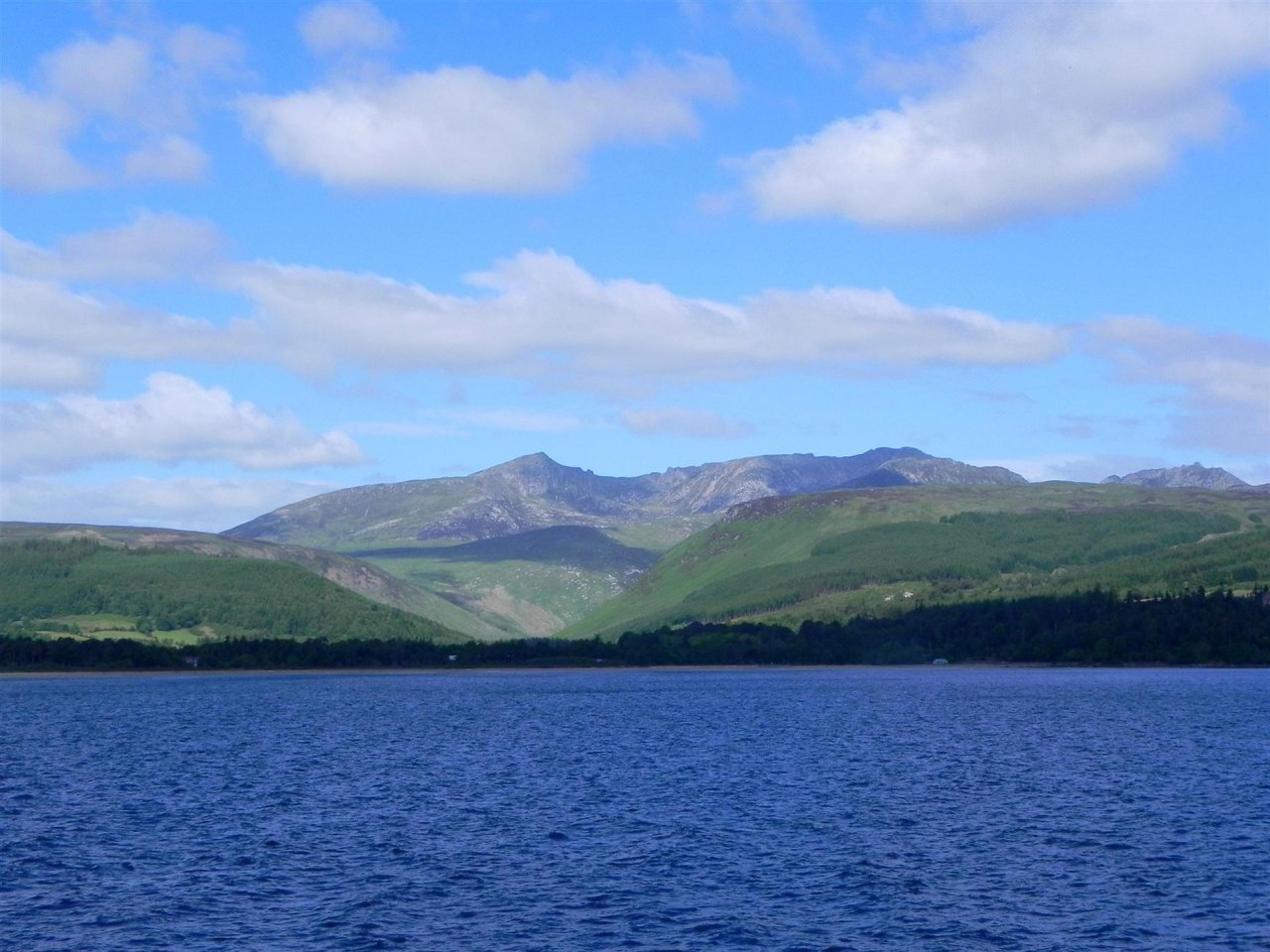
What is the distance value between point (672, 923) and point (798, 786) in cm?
3594

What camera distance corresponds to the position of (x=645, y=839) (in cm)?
6412

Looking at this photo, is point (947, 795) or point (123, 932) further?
point (947, 795)

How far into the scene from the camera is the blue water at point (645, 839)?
155ft

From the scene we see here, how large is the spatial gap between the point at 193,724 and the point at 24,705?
51.0m

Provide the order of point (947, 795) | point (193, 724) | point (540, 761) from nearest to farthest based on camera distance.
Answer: point (947, 795) < point (540, 761) < point (193, 724)

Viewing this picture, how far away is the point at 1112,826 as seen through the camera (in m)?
66.2

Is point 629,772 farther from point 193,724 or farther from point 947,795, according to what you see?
point 193,724

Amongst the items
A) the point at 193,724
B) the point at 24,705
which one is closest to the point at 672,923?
the point at 193,724

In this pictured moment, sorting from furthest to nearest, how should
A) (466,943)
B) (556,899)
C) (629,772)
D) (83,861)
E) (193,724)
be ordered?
(193,724) → (629,772) → (83,861) → (556,899) → (466,943)

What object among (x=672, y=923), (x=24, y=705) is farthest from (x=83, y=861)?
(x=24, y=705)

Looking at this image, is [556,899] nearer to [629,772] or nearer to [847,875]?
[847,875]

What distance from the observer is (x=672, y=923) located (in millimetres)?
47781

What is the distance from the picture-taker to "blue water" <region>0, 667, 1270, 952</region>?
4728cm

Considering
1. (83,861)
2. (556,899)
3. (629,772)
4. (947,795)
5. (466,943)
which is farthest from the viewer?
(629,772)
